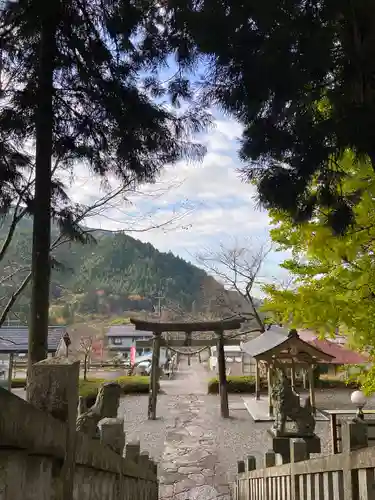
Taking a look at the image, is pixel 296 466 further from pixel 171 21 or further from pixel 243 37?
pixel 171 21

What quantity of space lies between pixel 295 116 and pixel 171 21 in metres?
1.77

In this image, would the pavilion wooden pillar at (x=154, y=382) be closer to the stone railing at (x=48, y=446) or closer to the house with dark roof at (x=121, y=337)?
the stone railing at (x=48, y=446)

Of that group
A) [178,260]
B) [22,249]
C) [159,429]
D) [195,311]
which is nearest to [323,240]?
[22,249]

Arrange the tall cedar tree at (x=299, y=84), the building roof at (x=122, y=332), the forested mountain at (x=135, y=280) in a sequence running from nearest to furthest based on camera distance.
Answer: the tall cedar tree at (x=299, y=84), the building roof at (x=122, y=332), the forested mountain at (x=135, y=280)

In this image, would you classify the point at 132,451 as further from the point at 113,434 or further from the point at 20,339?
the point at 20,339

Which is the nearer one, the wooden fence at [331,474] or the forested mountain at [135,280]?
the wooden fence at [331,474]

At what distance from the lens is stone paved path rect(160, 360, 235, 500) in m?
6.75

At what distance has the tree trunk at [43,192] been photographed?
152 inches

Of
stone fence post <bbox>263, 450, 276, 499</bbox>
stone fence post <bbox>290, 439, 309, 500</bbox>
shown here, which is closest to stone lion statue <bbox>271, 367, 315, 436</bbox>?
stone fence post <bbox>263, 450, 276, 499</bbox>

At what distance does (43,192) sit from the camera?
4.00 metres

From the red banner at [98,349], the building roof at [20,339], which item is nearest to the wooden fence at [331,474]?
the building roof at [20,339]

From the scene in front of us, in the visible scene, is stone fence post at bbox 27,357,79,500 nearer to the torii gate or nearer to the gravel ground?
the gravel ground

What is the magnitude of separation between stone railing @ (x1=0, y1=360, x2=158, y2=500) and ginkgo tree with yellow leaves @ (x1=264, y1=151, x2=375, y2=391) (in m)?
1.49

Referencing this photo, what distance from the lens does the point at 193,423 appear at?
1174 centimetres
